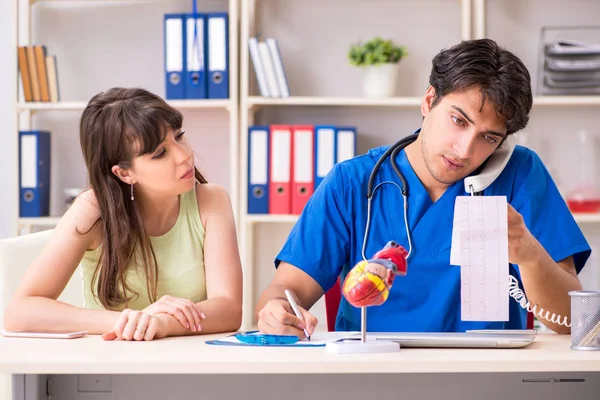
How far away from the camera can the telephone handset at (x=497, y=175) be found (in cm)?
149

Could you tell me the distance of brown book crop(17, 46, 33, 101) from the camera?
324 centimetres

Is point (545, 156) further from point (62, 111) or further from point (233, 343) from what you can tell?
point (233, 343)

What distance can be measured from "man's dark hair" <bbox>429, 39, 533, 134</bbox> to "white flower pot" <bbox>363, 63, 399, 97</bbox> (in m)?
1.58

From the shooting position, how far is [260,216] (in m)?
3.14

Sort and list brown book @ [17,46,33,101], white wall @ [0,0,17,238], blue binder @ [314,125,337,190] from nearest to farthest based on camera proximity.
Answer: blue binder @ [314,125,337,190] < brown book @ [17,46,33,101] < white wall @ [0,0,17,238]

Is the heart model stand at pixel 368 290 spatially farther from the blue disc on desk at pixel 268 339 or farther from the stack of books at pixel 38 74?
the stack of books at pixel 38 74

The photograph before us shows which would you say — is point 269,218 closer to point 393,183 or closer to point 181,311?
point 393,183

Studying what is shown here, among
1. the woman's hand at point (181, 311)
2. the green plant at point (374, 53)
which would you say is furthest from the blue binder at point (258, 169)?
the woman's hand at point (181, 311)

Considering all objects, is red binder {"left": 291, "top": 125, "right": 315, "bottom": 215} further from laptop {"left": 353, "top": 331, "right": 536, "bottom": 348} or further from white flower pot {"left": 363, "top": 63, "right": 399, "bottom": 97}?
laptop {"left": 353, "top": 331, "right": 536, "bottom": 348}

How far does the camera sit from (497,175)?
62.8 inches

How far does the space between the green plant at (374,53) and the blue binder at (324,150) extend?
12.1 inches

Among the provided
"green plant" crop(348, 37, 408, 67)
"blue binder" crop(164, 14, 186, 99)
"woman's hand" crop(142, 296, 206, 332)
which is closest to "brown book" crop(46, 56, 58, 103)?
"blue binder" crop(164, 14, 186, 99)

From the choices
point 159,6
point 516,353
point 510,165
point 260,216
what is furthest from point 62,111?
point 516,353

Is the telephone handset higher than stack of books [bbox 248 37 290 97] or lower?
lower
